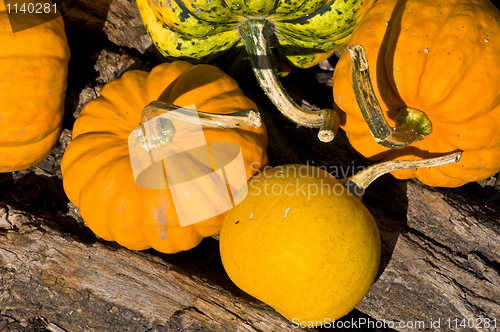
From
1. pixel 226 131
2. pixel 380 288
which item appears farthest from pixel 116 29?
pixel 380 288

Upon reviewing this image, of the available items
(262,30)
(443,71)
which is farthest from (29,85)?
(443,71)

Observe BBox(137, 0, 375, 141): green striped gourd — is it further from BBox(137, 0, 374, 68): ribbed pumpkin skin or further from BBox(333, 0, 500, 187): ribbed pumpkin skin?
BBox(333, 0, 500, 187): ribbed pumpkin skin

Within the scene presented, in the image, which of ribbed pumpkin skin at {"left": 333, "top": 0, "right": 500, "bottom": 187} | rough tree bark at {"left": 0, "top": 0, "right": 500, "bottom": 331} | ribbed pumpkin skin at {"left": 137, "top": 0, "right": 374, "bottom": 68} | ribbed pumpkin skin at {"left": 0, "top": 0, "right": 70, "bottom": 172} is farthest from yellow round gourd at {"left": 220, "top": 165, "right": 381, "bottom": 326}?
ribbed pumpkin skin at {"left": 0, "top": 0, "right": 70, "bottom": 172}

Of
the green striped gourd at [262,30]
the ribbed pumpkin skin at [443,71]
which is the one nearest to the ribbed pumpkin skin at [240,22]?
the green striped gourd at [262,30]

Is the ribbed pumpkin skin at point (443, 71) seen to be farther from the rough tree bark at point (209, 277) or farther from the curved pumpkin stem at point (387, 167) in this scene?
the rough tree bark at point (209, 277)

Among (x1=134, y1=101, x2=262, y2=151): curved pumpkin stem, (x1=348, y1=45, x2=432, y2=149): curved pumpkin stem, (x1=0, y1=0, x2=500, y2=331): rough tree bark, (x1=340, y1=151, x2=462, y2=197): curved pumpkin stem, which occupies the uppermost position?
(x1=348, y1=45, x2=432, y2=149): curved pumpkin stem

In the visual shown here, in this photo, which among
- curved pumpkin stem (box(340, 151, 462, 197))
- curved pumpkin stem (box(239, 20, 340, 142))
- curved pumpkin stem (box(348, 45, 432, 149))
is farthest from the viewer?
curved pumpkin stem (box(239, 20, 340, 142))
